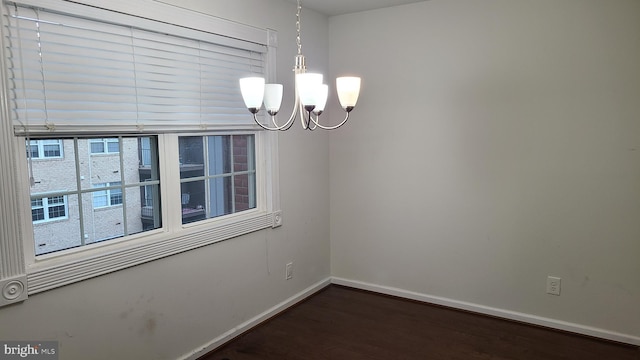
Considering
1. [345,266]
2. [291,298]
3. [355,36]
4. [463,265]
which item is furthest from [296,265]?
[355,36]

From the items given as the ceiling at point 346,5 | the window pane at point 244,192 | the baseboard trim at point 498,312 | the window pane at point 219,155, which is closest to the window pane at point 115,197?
the window pane at point 219,155

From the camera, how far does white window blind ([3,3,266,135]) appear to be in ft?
6.24

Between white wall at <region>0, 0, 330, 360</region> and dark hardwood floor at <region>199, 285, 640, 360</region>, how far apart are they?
0.79 ft

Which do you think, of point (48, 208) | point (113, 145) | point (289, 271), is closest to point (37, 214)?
point (48, 208)

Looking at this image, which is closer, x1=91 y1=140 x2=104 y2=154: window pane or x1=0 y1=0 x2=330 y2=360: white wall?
x1=0 y1=0 x2=330 y2=360: white wall

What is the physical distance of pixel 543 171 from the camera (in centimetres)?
312

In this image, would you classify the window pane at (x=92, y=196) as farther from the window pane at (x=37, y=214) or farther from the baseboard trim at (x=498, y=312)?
the baseboard trim at (x=498, y=312)

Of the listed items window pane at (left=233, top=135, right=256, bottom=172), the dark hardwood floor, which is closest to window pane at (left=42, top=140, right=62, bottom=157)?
window pane at (left=233, top=135, right=256, bottom=172)

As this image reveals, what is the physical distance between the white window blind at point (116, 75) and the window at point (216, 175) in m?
0.16

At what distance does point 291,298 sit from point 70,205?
197cm

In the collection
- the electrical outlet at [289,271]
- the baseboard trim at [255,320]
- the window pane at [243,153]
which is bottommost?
the baseboard trim at [255,320]

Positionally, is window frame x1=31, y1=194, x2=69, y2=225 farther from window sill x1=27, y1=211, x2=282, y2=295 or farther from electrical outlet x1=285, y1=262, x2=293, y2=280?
electrical outlet x1=285, y1=262, x2=293, y2=280

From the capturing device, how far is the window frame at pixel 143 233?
1875 mm

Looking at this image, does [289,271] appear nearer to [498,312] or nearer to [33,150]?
[498,312]
